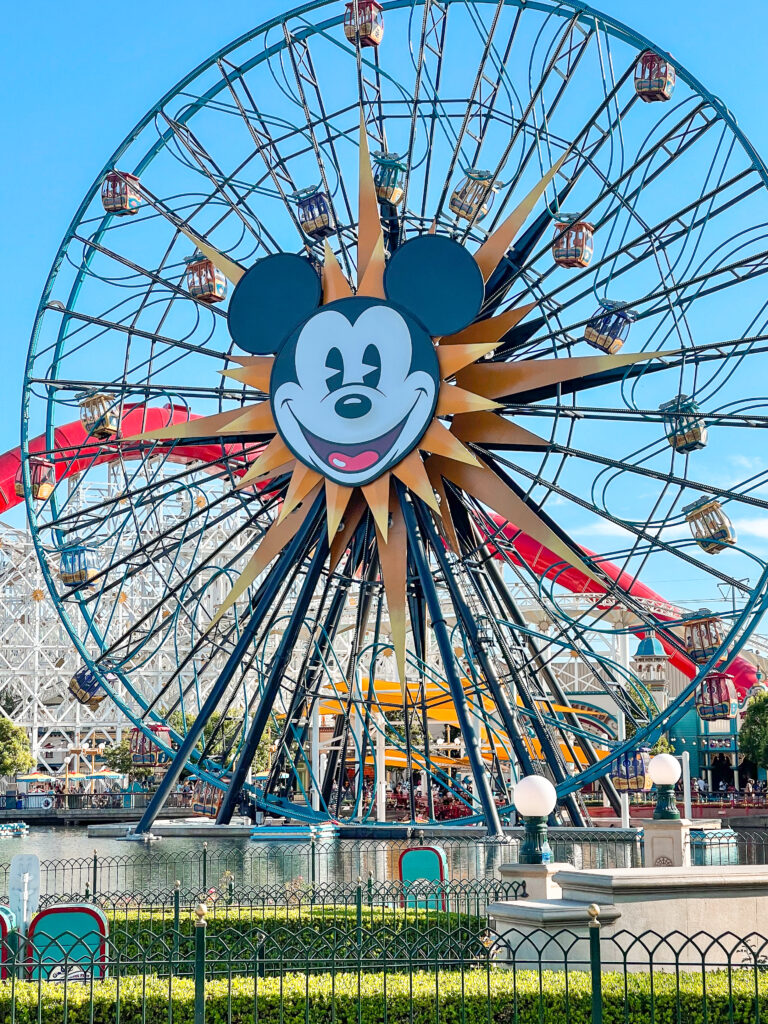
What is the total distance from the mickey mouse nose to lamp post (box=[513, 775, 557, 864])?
1194cm

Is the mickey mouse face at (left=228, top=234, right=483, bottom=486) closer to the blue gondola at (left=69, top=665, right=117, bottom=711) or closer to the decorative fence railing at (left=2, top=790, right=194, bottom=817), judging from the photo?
the blue gondola at (left=69, top=665, right=117, bottom=711)

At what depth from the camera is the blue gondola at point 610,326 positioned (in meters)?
22.8

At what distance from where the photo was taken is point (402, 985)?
9.48m

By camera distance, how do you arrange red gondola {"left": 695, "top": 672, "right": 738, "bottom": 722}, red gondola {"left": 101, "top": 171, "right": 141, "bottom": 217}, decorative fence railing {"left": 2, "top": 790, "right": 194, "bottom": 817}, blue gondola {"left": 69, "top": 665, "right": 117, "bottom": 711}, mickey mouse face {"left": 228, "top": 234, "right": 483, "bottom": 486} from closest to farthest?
mickey mouse face {"left": 228, "top": 234, "right": 483, "bottom": 486} → red gondola {"left": 695, "top": 672, "right": 738, "bottom": 722} → red gondola {"left": 101, "top": 171, "right": 141, "bottom": 217} → blue gondola {"left": 69, "top": 665, "right": 117, "bottom": 711} → decorative fence railing {"left": 2, "top": 790, "right": 194, "bottom": 817}

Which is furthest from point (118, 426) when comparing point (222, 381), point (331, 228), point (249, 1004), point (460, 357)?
point (249, 1004)

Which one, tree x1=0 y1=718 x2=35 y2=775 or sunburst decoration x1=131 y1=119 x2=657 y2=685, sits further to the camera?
tree x1=0 y1=718 x2=35 y2=775

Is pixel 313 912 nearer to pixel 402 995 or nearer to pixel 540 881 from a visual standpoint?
pixel 540 881

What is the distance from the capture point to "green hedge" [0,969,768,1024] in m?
9.04

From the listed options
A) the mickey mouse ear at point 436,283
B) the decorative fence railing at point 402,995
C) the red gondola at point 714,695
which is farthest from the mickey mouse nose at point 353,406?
the decorative fence railing at point 402,995

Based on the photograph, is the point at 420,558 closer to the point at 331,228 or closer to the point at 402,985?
the point at 331,228

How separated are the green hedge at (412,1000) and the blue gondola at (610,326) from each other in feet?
48.1

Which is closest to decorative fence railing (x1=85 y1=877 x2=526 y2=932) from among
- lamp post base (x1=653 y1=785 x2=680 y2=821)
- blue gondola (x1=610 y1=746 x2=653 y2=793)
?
lamp post base (x1=653 y1=785 x2=680 y2=821)

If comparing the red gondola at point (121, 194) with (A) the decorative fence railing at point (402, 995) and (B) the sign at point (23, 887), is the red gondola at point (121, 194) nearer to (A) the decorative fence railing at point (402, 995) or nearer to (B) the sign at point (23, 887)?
(B) the sign at point (23, 887)

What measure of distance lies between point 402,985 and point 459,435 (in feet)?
46.6
